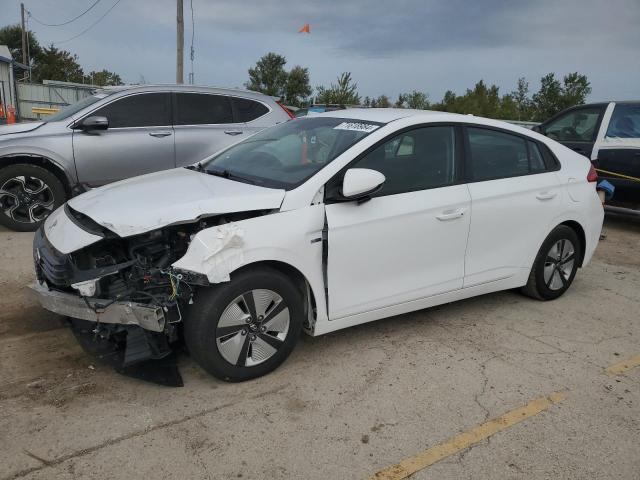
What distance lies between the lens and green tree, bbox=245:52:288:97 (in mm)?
37375

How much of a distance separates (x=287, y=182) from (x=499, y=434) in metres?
1.95

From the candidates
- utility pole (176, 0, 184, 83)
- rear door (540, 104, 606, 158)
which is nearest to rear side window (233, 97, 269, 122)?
rear door (540, 104, 606, 158)

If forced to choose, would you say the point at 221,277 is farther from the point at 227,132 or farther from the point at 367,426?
the point at 227,132

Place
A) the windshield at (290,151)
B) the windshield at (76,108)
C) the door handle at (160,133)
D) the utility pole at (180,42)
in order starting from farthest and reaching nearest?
1. the utility pole at (180,42)
2. the door handle at (160,133)
3. the windshield at (76,108)
4. the windshield at (290,151)

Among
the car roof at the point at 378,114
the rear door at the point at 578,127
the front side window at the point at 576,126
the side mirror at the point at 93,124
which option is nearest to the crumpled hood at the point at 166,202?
the car roof at the point at 378,114

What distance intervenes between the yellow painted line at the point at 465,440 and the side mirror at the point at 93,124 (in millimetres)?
5297

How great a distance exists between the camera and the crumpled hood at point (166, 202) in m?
3.15

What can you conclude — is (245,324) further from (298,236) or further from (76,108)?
(76,108)

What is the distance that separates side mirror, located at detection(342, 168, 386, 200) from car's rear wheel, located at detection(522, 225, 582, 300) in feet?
6.71

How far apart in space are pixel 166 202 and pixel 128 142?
3861mm

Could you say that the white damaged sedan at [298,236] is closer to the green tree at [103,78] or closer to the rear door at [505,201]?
the rear door at [505,201]

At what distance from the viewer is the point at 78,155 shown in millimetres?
6531

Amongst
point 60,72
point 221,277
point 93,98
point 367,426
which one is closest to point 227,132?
point 93,98

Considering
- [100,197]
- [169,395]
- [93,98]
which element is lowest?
[169,395]
